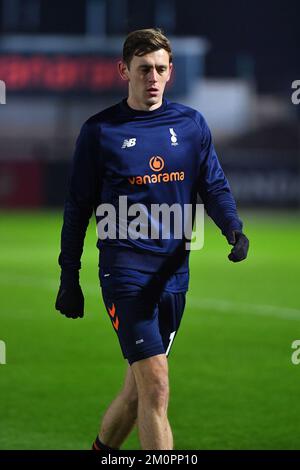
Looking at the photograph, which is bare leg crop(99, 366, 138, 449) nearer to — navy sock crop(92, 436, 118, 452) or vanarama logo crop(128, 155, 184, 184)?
navy sock crop(92, 436, 118, 452)

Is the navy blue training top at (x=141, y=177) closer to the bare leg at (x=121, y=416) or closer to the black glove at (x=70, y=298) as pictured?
the black glove at (x=70, y=298)

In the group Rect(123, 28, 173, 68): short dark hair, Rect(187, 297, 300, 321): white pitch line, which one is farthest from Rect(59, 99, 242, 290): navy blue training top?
Rect(187, 297, 300, 321): white pitch line

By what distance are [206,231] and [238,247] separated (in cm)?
2392

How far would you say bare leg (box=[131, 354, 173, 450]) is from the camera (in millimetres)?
6016

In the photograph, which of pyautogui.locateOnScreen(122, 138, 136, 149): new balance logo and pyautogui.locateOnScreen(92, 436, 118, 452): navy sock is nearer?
pyautogui.locateOnScreen(122, 138, 136, 149): new balance logo

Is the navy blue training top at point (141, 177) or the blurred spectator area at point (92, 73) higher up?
the navy blue training top at point (141, 177)

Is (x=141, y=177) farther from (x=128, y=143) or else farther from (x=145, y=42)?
(x=145, y=42)

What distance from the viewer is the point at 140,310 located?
6.23m

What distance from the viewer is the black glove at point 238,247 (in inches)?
245

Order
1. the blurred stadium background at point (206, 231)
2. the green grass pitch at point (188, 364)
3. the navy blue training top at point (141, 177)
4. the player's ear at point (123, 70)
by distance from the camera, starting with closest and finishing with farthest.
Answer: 1. the navy blue training top at point (141, 177)
2. the player's ear at point (123, 70)
3. the green grass pitch at point (188, 364)
4. the blurred stadium background at point (206, 231)

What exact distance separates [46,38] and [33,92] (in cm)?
220

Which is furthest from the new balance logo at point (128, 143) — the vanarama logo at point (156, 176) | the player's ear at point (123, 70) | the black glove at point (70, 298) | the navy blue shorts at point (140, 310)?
the black glove at point (70, 298)

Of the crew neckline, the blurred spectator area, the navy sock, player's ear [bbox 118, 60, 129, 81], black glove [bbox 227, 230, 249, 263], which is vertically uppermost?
player's ear [bbox 118, 60, 129, 81]

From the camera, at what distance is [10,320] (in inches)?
520
